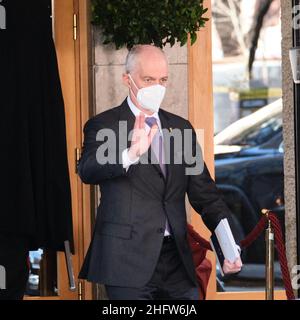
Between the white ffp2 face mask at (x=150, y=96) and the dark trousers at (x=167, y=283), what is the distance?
777mm

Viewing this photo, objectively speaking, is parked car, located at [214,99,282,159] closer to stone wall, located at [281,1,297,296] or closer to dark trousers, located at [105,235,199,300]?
stone wall, located at [281,1,297,296]

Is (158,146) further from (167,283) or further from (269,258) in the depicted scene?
(269,258)

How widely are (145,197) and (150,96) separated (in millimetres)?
581

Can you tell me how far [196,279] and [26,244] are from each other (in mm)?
1085

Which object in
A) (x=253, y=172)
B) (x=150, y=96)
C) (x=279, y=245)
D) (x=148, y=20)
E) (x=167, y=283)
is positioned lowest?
(x=167, y=283)

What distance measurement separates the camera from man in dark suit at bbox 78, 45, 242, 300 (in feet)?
21.6

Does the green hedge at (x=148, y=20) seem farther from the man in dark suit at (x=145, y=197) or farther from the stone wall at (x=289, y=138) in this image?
the stone wall at (x=289, y=138)

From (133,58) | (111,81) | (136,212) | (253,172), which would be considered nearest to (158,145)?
(136,212)

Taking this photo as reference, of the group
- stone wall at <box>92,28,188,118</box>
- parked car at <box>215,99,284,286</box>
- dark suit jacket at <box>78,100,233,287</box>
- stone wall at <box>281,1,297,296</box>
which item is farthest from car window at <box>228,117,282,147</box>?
dark suit jacket at <box>78,100,233,287</box>

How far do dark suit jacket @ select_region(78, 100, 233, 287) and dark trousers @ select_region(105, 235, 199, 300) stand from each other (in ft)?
0.13

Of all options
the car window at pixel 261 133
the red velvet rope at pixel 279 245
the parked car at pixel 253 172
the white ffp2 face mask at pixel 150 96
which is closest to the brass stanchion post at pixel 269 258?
the red velvet rope at pixel 279 245

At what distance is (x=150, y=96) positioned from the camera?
6895mm

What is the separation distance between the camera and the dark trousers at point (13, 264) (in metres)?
7.17
